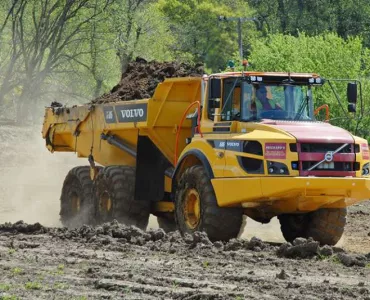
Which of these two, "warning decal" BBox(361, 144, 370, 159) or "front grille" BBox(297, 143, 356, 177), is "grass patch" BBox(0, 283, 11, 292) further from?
"warning decal" BBox(361, 144, 370, 159)

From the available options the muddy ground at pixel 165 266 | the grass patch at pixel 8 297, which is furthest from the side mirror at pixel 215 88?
the grass patch at pixel 8 297

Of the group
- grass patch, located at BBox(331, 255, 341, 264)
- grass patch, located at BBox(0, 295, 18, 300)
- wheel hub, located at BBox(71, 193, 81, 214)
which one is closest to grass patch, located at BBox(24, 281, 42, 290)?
grass patch, located at BBox(0, 295, 18, 300)

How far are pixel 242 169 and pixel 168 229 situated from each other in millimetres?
4150

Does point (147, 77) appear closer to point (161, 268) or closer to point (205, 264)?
point (205, 264)

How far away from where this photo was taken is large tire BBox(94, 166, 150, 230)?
16.4 m

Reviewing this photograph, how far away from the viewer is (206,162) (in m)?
14.2

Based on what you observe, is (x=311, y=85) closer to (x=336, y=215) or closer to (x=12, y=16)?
(x=336, y=215)

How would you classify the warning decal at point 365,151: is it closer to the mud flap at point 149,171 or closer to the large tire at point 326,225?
the large tire at point 326,225

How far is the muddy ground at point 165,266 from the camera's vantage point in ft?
30.6

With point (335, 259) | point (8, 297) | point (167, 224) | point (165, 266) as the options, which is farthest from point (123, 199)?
point (8, 297)

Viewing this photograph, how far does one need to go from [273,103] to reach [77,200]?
5.47 metres

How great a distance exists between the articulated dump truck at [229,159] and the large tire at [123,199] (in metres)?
0.02

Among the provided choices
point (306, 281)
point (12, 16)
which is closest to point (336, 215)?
point (306, 281)

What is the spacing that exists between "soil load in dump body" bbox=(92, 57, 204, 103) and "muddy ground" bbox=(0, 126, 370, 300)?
10.2 feet
